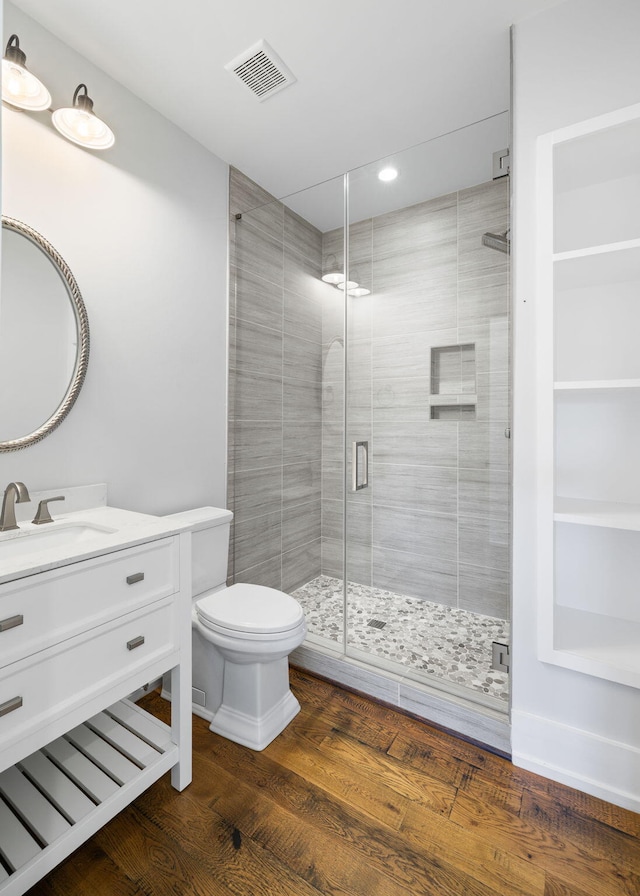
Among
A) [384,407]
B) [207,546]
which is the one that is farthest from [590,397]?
[207,546]

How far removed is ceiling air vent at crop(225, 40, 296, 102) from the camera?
1607mm

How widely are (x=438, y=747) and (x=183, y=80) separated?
2.81 metres

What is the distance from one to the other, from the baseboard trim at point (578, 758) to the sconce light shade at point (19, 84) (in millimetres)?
2646

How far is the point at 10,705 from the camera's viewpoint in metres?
0.97

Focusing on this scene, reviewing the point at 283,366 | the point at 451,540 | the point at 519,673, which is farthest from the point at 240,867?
the point at 283,366

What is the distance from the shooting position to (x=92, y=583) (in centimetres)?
113

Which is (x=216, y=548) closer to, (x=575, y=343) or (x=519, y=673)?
(x=519, y=673)

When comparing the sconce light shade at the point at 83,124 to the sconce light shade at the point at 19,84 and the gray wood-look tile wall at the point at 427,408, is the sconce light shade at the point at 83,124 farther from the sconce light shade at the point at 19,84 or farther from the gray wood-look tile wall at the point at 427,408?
the gray wood-look tile wall at the point at 427,408

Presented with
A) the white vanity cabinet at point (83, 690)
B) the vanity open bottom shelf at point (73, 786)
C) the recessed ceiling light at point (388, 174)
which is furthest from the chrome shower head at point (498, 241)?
the vanity open bottom shelf at point (73, 786)

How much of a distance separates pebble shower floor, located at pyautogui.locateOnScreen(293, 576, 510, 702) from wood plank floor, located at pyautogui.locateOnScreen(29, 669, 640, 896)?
0.31m

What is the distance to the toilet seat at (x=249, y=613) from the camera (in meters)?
1.56

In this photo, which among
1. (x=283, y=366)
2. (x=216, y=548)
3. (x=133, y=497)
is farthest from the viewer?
(x=283, y=366)

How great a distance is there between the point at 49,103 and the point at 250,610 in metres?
1.93

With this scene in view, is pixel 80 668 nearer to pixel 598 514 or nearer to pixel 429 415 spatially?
pixel 598 514
